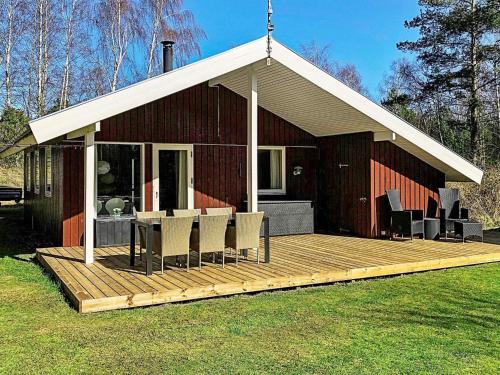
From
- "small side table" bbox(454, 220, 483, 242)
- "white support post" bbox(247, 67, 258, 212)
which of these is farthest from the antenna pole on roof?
"small side table" bbox(454, 220, 483, 242)

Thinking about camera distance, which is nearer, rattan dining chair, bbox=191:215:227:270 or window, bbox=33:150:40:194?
rattan dining chair, bbox=191:215:227:270

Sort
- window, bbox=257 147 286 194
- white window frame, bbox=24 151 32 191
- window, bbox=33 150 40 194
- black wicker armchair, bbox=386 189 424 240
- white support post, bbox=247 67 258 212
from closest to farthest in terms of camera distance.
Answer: white support post, bbox=247 67 258 212 → black wicker armchair, bbox=386 189 424 240 → window, bbox=257 147 286 194 → window, bbox=33 150 40 194 → white window frame, bbox=24 151 32 191

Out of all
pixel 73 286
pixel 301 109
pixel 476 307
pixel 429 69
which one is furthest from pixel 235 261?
pixel 429 69

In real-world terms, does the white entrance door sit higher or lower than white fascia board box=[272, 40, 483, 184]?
lower

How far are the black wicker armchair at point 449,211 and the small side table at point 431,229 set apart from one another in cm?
27

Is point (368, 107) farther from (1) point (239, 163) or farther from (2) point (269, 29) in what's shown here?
Answer: (1) point (239, 163)

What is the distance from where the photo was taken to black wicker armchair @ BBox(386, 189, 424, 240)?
8.52 metres

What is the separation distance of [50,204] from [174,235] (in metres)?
4.72

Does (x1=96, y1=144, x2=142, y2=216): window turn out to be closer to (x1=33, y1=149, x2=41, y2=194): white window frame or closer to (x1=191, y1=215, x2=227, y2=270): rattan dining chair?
(x1=191, y1=215, x2=227, y2=270): rattan dining chair

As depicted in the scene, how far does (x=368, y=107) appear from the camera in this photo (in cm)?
799

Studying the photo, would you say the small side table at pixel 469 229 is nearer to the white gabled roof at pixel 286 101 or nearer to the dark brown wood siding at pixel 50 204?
the white gabled roof at pixel 286 101

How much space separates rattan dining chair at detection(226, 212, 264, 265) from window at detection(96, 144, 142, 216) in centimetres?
308

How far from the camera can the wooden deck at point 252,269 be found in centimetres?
482

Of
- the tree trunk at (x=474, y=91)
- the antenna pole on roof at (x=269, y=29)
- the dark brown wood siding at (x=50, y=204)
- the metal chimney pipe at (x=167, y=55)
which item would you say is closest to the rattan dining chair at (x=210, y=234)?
the antenna pole on roof at (x=269, y=29)
